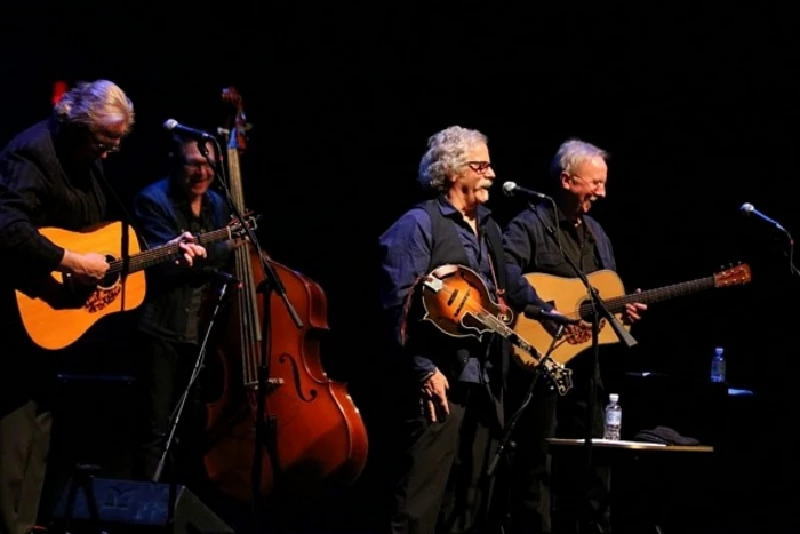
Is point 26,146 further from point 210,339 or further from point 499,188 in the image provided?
point 499,188

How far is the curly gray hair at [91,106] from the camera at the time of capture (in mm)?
Result: 3891

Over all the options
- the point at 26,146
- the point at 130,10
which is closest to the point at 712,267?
the point at 130,10

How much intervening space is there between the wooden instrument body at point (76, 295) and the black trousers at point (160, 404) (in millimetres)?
608

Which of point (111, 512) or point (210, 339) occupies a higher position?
point (210, 339)

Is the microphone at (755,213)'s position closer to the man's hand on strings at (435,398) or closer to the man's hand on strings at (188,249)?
the man's hand on strings at (435,398)

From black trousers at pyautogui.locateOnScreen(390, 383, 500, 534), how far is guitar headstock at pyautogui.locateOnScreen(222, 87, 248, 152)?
1406mm

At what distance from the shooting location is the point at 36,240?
12.1 ft

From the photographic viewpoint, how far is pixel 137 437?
4.72 m

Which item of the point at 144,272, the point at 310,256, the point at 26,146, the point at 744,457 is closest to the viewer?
the point at 26,146

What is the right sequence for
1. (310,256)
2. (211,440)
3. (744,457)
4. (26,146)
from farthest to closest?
(310,256), (744,457), (211,440), (26,146)

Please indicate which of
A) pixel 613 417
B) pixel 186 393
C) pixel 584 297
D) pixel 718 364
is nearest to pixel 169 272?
pixel 186 393

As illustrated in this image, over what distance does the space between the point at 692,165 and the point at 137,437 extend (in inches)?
149

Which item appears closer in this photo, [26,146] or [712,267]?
[26,146]

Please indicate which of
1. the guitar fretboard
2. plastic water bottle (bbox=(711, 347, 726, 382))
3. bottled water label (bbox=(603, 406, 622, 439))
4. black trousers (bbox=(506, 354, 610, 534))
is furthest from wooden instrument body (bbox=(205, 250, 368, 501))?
plastic water bottle (bbox=(711, 347, 726, 382))
